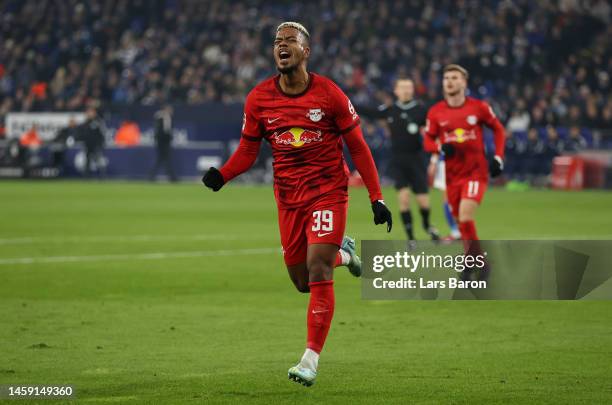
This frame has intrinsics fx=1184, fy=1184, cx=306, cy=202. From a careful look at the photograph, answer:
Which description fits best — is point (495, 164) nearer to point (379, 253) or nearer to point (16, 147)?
point (379, 253)

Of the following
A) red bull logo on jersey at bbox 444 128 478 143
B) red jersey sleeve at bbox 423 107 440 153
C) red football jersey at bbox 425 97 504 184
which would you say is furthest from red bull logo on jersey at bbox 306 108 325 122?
red jersey sleeve at bbox 423 107 440 153

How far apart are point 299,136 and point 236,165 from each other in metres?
0.67

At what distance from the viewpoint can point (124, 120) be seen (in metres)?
42.0

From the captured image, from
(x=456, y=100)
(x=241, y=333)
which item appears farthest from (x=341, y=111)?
(x=456, y=100)

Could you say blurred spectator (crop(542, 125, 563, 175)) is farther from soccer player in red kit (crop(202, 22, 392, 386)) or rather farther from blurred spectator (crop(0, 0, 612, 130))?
soccer player in red kit (crop(202, 22, 392, 386))

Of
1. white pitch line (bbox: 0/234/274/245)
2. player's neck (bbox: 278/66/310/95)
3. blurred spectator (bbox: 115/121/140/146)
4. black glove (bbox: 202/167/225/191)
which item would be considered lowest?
white pitch line (bbox: 0/234/274/245)

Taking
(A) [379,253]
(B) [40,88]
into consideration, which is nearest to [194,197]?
(B) [40,88]

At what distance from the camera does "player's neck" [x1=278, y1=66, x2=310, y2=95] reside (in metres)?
7.95

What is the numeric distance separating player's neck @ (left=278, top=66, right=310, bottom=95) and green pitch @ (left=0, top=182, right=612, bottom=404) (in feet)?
6.34

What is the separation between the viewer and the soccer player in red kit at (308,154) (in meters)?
7.84

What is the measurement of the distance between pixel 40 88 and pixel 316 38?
11.2m

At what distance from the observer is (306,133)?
315 inches

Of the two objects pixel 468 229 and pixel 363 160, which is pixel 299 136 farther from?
pixel 468 229

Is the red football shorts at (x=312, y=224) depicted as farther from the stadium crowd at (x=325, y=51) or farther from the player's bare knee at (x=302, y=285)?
the stadium crowd at (x=325, y=51)
